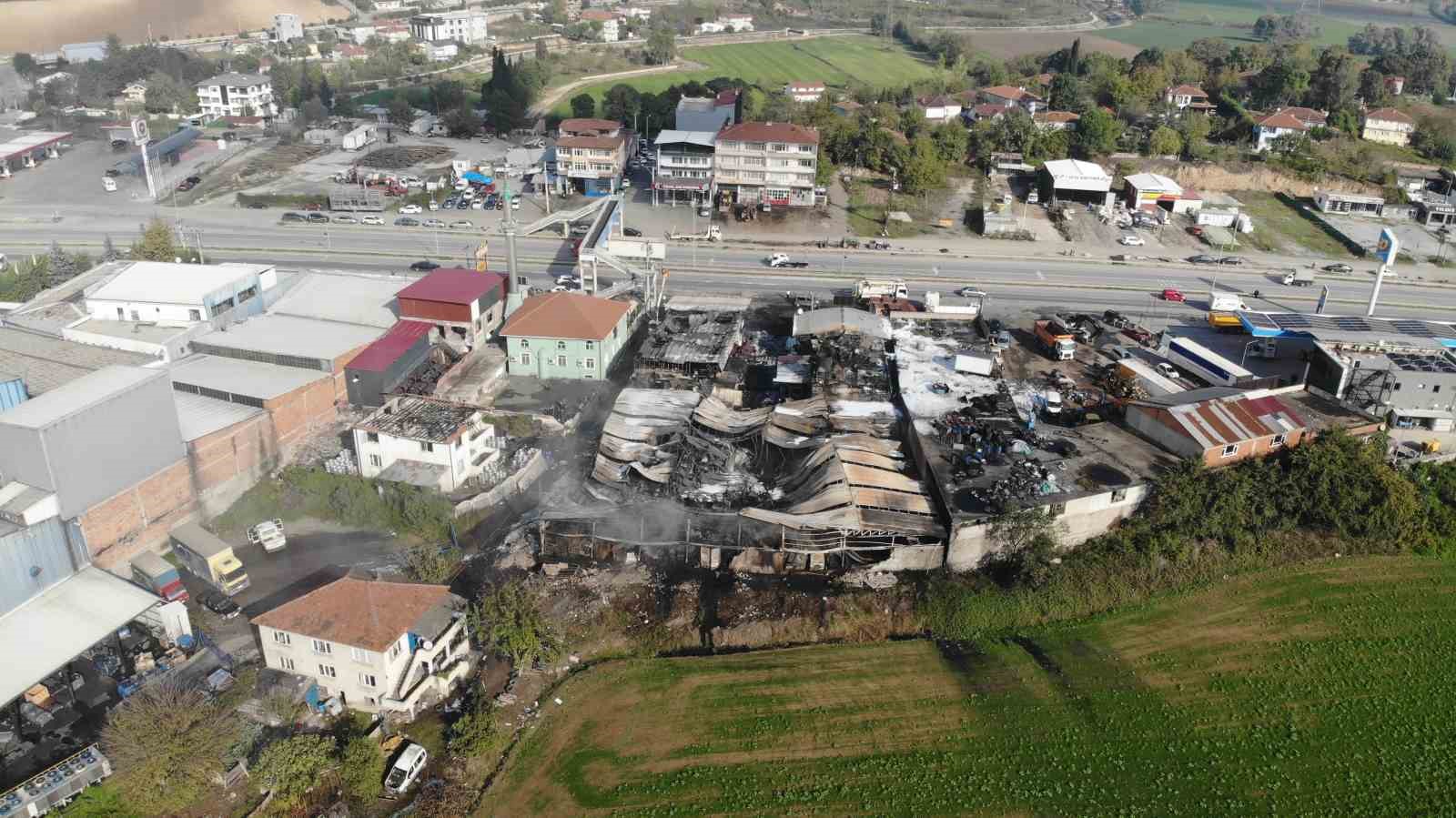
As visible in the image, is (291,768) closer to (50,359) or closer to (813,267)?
(50,359)

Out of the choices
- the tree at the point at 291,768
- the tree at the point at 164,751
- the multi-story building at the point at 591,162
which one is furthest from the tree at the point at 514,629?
the multi-story building at the point at 591,162

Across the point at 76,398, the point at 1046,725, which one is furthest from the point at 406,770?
the point at 1046,725

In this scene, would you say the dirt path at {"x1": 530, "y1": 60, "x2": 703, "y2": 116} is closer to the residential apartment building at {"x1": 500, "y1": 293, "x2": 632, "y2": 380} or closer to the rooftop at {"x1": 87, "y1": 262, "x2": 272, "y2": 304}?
the rooftop at {"x1": 87, "y1": 262, "x2": 272, "y2": 304}

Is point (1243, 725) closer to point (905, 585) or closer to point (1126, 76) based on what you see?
point (905, 585)

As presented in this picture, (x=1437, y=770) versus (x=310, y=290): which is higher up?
(x=310, y=290)

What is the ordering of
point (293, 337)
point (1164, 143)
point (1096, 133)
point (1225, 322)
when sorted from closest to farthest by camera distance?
point (293, 337), point (1225, 322), point (1096, 133), point (1164, 143)

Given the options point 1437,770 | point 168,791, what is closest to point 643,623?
point 168,791
